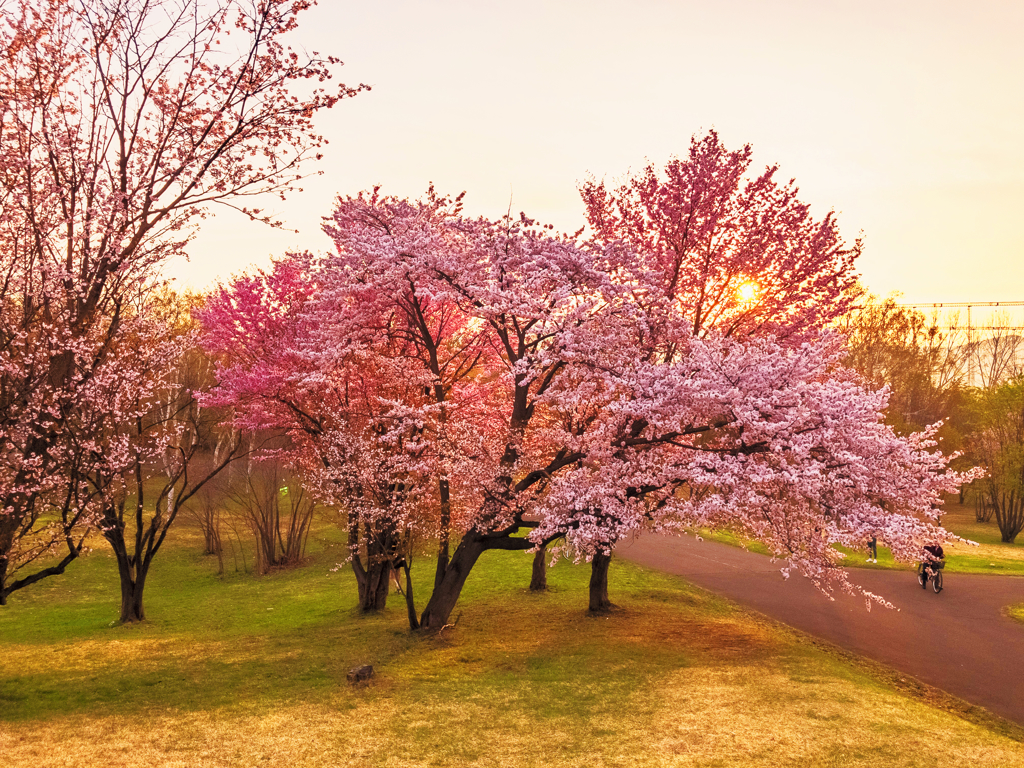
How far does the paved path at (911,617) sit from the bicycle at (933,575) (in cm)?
26

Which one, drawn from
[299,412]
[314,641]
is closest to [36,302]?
[299,412]

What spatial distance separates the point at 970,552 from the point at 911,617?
1912cm

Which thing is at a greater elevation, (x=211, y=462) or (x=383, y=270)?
(x=383, y=270)

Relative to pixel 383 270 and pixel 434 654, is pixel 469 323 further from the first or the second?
pixel 434 654

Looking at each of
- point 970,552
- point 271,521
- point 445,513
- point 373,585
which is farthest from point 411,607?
point 970,552

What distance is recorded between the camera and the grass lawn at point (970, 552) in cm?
2828

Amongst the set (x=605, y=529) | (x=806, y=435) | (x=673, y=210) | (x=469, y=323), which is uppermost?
(x=673, y=210)

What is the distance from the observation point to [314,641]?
55.5ft

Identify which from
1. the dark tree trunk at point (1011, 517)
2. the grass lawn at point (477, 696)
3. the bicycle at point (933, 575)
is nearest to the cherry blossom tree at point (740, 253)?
the grass lawn at point (477, 696)

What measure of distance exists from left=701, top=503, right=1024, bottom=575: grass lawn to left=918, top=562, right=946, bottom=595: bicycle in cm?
140

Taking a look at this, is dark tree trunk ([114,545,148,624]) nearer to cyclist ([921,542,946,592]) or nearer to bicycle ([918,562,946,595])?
cyclist ([921,542,946,592])

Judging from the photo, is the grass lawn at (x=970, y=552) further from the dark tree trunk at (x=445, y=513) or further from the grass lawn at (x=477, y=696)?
the dark tree trunk at (x=445, y=513)

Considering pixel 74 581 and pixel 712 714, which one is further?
pixel 74 581

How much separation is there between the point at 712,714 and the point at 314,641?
954 cm
